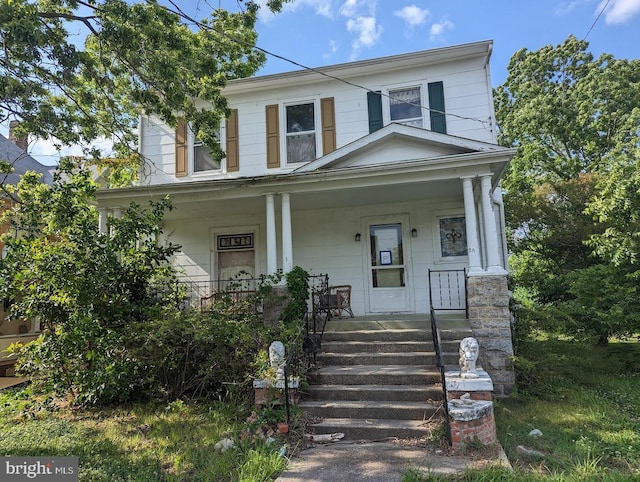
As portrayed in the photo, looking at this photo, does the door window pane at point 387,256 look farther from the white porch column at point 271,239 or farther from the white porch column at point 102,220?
the white porch column at point 102,220

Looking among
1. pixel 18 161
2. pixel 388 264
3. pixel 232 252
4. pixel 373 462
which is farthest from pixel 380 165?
pixel 18 161

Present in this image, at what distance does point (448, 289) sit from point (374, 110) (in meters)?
4.13

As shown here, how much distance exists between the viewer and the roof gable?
7.27 m

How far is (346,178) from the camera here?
7281 millimetres

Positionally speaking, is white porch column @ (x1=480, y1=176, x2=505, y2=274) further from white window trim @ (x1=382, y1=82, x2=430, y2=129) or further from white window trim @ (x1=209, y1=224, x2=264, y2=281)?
white window trim @ (x1=209, y1=224, x2=264, y2=281)

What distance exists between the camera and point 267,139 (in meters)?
9.25

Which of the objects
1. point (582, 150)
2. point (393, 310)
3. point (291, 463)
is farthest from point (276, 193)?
point (582, 150)

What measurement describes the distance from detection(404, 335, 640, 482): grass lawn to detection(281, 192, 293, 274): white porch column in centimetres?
404

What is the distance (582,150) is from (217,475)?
63.0 ft

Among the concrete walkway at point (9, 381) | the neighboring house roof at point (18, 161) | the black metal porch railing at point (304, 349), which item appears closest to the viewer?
the black metal porch railing at point (304, 349)

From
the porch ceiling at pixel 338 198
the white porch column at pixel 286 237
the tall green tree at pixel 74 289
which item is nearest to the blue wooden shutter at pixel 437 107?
the porch ceiling at pixel 338 198

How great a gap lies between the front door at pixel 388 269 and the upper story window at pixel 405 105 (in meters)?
2.27

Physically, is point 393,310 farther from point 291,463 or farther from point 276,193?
point 291,463

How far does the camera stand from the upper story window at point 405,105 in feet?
28.5
